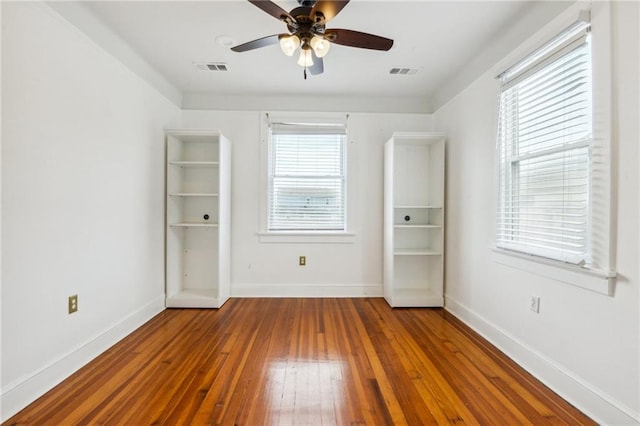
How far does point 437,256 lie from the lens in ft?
11.2

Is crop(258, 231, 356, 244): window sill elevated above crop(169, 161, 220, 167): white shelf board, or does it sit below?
below

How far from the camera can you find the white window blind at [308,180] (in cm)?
367

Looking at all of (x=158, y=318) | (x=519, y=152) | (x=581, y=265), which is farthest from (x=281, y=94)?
(x=581, y=265)

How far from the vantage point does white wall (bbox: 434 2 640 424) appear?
54.9 inches

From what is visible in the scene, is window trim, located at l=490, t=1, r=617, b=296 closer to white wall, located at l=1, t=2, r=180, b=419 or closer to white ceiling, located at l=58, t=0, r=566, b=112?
white ceiling, located at l=58, t=0, r=566, b=112

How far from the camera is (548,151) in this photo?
1.89 m

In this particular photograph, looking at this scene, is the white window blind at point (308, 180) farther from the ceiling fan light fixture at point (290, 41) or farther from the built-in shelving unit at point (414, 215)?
the ceiling fan light fixture at point (290, 41)

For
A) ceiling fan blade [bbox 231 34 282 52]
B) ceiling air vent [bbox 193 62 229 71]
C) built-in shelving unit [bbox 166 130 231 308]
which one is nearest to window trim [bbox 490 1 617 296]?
ceiling fan blade [bbox 231 34 282 52]

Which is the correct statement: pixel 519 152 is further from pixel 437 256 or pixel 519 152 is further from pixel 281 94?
pixel 281 94

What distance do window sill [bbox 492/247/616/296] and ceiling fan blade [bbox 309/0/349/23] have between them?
2019mm

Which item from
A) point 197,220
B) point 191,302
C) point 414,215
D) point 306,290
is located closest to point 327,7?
point 414,215

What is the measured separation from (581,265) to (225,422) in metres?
2.17

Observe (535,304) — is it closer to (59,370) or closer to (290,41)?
(290,41)

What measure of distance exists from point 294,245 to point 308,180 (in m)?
0.87
